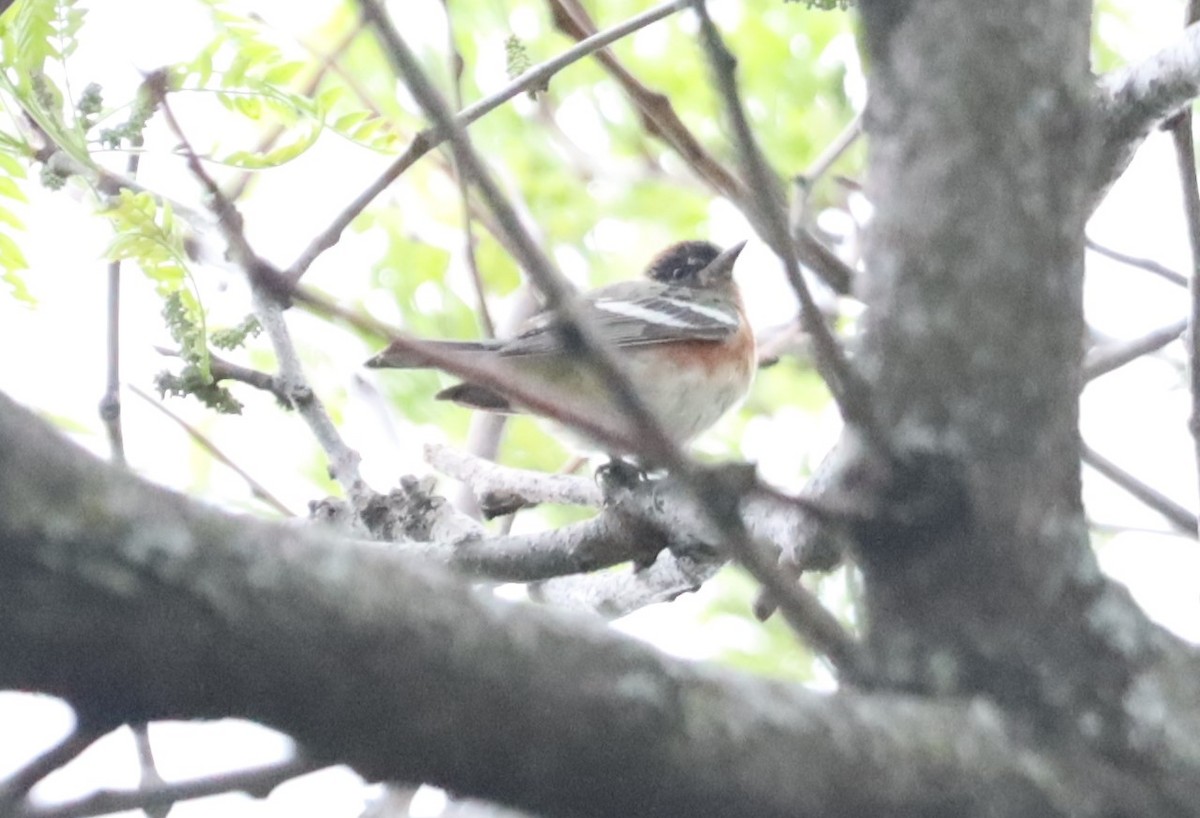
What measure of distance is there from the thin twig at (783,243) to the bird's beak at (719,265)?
14.0 ft

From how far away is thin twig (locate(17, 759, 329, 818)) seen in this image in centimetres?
94

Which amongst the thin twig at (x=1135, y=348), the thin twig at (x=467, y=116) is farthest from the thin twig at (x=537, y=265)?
the thin twig at (x=1135, y=348)

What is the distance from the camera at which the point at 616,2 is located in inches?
207

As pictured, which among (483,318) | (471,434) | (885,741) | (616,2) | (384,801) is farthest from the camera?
(616,2)

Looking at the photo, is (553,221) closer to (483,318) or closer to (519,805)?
(483,318)

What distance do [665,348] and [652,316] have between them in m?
0.22

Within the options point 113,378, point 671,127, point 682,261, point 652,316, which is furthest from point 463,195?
point 682,261

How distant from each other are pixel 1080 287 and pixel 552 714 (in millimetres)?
753

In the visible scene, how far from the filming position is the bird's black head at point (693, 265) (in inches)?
220

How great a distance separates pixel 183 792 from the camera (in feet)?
3.27

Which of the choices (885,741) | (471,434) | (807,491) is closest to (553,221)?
(471,434)

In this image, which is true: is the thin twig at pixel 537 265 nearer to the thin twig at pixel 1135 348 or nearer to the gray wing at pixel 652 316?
the thin twig at pixel 1135 348

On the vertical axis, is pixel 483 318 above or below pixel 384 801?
above

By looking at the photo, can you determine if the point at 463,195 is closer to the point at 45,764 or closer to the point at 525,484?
the point at 525,484
